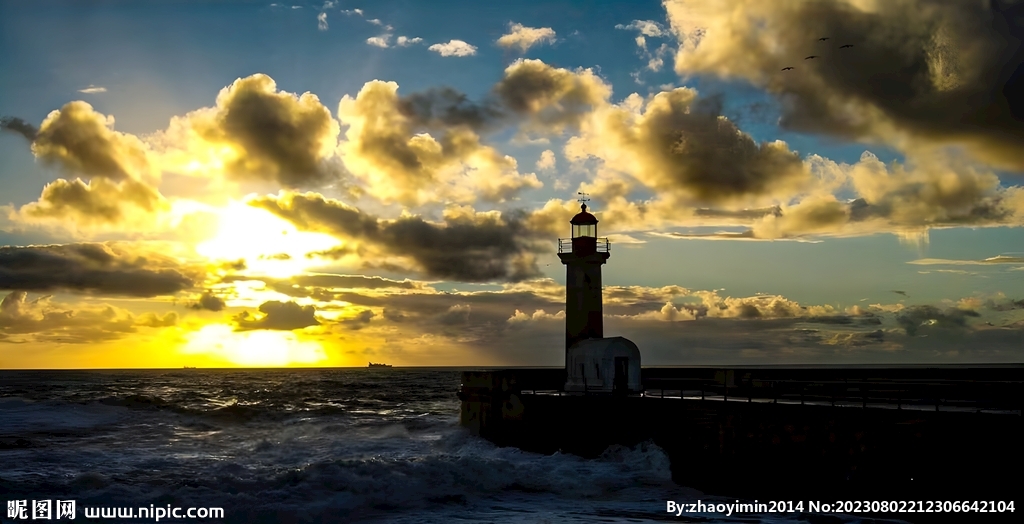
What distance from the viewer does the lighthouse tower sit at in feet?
108

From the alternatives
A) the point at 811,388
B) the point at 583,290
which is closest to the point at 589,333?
the point at 583,290

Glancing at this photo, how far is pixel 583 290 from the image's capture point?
33188mm

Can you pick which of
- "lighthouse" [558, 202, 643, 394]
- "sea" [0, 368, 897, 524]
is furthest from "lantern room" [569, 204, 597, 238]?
"sea" [0, 368, 897, 524]

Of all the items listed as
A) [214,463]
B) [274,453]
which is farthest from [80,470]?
[274,453]

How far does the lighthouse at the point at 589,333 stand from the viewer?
30.6 metres

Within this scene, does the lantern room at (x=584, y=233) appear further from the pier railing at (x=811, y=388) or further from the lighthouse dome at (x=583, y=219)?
the pier railing at (x=811, y=388)

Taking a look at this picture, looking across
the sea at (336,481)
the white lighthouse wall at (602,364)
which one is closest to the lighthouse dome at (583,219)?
the white lighthouse wall at (602,364)

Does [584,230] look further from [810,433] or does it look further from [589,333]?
[810,433]

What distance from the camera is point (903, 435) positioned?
17.5m

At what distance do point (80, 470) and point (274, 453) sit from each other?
24.5 feet

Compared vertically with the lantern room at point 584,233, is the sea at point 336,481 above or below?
below

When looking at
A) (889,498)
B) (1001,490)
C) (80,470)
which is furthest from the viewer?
(80,470)

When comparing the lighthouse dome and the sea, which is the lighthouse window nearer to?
the lighthouse dome

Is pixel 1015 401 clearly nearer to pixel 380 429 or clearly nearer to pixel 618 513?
pixel 618 513
